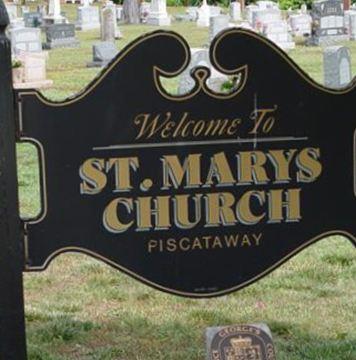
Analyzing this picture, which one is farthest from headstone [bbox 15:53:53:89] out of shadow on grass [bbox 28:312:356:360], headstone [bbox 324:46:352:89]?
shadow on grass [bbox 28:312:356:360]

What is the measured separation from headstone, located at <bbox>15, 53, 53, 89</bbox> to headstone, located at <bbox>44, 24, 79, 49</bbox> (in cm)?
762

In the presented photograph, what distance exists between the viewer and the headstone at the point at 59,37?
2314 centimetres

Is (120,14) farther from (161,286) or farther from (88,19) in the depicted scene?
(161,286)

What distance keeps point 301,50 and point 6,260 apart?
19.3 meters

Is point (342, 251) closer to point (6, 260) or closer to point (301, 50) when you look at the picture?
point (6, 260)

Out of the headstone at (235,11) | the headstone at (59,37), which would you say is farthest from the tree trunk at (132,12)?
the headstone at (59,37)

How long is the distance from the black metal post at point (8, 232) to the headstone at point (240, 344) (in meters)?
0.57

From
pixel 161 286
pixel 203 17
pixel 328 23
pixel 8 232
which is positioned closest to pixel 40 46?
pixel 328 23

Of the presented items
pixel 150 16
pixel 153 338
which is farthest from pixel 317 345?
pixel 150 16

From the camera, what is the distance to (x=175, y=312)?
4676mm

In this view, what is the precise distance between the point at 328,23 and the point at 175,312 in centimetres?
1928

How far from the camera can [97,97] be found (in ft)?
8.86

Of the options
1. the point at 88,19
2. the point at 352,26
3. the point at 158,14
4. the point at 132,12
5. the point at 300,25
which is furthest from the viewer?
the point at 132,12

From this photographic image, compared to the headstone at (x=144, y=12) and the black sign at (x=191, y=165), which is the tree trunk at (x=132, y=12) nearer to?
the headstone at (x=144, y=12)
